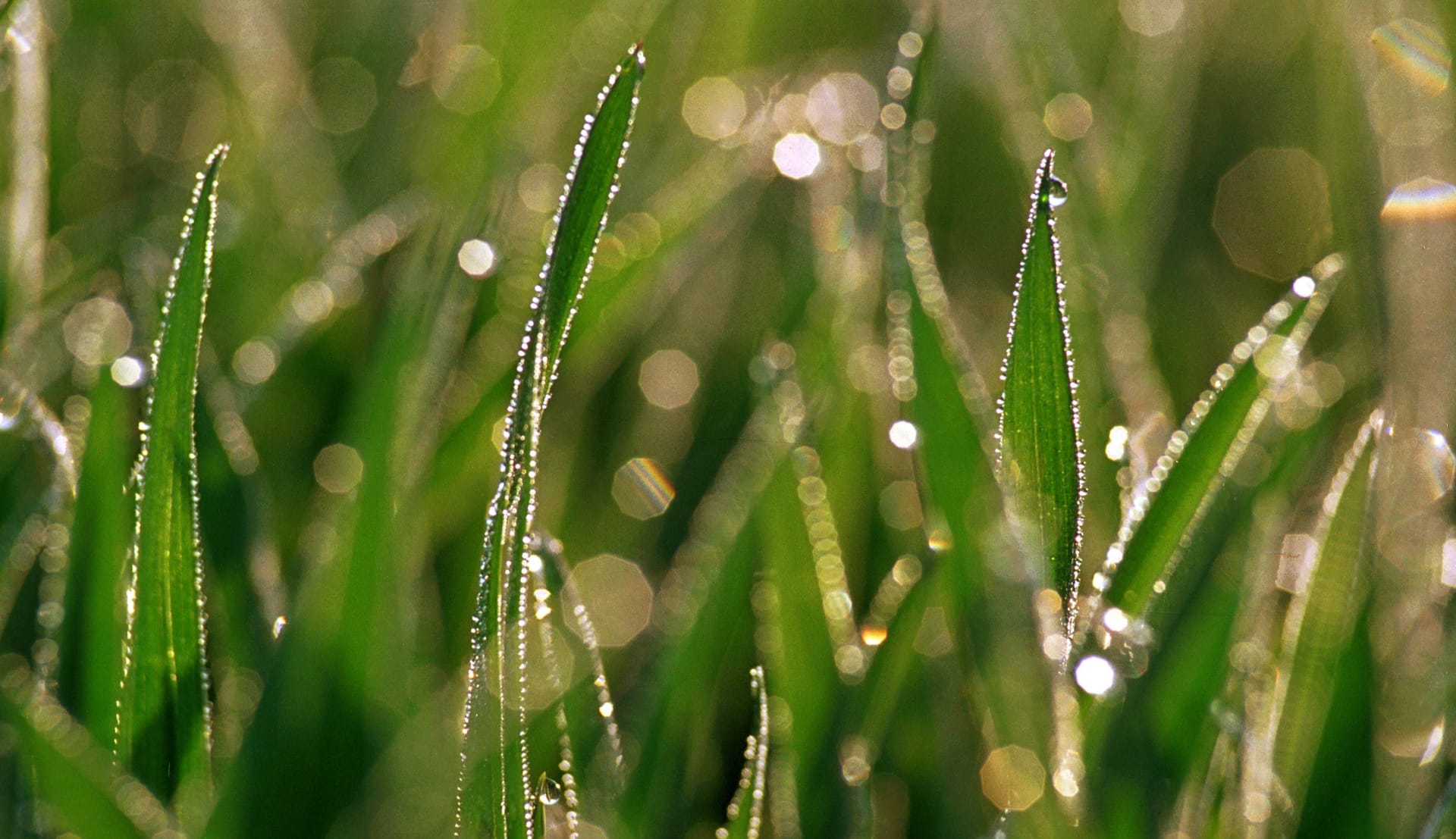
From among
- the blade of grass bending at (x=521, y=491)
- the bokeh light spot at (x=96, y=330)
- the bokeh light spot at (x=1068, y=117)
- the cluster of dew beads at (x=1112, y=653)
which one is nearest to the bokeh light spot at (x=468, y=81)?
the bokeh light spot at (x=96, y=330)

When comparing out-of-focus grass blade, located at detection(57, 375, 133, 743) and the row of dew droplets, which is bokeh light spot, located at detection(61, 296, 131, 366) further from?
the row of dew droplets

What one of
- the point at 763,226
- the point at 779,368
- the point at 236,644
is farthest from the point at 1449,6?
the point at 236,644

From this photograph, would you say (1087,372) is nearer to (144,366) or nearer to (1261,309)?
(1261,309)

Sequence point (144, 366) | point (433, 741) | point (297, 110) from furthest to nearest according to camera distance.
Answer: point (297, 110)
point (144, 366)
point (433, 741)

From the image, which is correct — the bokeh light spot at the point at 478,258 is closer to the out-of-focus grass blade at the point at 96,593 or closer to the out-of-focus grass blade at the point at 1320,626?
the out-of-focus grass blade at the point at 96,593

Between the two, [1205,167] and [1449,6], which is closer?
[1449,6]
